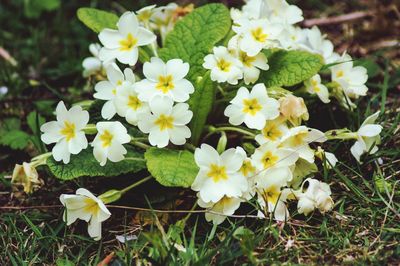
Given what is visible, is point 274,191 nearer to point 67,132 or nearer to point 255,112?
point 255,112

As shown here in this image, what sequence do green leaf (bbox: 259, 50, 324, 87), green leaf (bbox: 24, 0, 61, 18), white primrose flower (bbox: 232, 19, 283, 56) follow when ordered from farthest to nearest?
green leaf (bbox: 24, 0, 61, 18) < green leaf (bbox: 259, 50, 324, 87) < white primrose flower (bbox: 232, 19, 283, 56)

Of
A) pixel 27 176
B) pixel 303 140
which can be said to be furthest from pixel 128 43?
pixel 303 140

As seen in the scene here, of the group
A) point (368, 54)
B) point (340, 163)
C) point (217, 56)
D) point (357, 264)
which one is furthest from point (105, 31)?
point (368, 54)

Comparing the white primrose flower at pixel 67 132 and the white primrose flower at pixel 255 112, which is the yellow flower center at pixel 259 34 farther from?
the white primrose flower at pixel 67 132

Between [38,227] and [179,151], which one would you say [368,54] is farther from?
[38,227]

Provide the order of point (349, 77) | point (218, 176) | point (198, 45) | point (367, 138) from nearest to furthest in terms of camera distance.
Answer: point (218, 176)
point (367, 138)
point (198, 45)
point (349, 77)

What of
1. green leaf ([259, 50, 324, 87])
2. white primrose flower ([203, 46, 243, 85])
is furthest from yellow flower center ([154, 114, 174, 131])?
green leaf ([259, 50, 324, 87])

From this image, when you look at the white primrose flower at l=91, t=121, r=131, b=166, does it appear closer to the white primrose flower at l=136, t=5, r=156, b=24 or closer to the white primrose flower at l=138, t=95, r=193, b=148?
the white primrose flower at l=138, t=95, r=193, b=148
